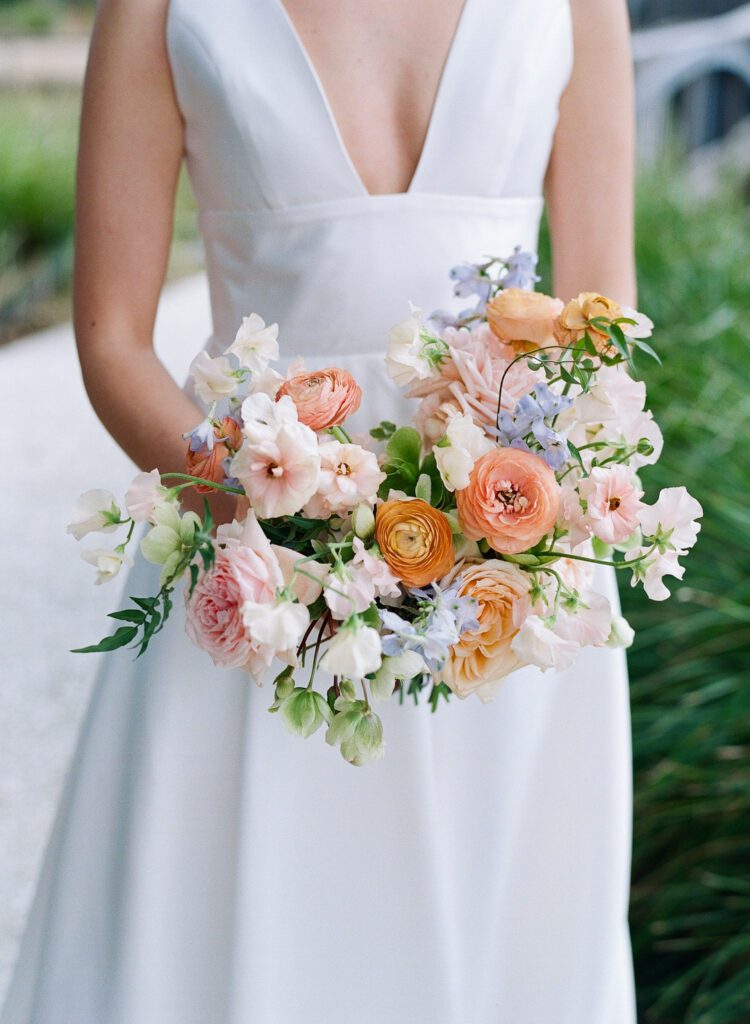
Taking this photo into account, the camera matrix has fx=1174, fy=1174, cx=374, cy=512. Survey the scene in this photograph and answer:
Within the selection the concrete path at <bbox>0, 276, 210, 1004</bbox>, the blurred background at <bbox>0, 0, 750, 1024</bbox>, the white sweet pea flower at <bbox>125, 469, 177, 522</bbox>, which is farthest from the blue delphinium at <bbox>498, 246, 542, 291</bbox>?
the blurred background at <bbox>0, 0, 750, 1024</bbox>

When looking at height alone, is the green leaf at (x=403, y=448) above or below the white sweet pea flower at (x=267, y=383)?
below

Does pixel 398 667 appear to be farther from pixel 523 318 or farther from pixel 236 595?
pixel 523 318

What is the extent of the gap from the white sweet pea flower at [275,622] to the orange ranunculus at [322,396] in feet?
0.60

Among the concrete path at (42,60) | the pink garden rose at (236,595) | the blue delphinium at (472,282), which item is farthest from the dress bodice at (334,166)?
the concrete path at (42,60)

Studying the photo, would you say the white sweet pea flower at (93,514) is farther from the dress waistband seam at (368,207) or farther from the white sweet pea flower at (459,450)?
the dress waistband seam at (368,207)

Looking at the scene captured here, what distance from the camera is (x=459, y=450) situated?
104 cm

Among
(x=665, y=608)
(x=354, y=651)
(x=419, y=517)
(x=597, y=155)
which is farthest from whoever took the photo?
(x=665, y=608)

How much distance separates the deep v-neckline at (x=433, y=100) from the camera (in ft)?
4.62

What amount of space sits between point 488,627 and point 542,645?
0.05m

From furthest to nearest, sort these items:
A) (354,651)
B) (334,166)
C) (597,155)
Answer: (597,155)
(334,166)
(354,651)

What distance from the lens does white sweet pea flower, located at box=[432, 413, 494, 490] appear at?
104cm

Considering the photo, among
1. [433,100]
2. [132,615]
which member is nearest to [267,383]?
[132,615]

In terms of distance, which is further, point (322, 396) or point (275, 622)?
point (322, 396)

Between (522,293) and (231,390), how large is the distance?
31cm
